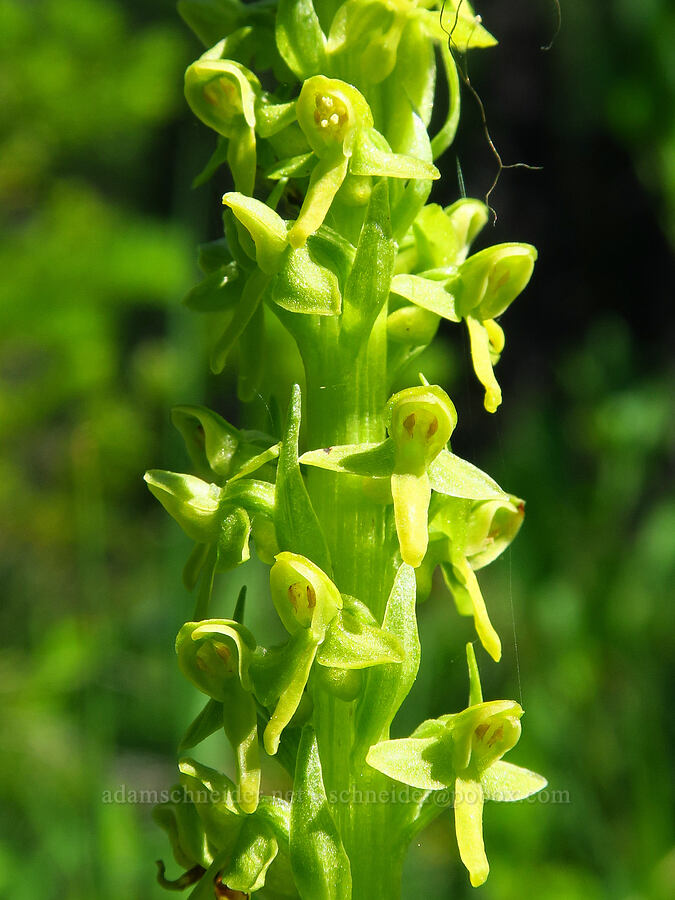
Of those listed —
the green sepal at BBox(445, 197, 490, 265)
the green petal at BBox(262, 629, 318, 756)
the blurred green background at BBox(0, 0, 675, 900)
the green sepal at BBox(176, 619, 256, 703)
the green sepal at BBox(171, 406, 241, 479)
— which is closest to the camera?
the green petal at BBox(262, 629, 318, 756)

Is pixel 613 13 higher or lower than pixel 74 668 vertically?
higher

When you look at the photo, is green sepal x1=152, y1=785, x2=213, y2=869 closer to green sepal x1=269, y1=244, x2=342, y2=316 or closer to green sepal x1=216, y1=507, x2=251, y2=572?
green sepal x1=216, y1=507, x2=251, y2=572

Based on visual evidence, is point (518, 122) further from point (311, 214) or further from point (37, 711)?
point (311, 214)

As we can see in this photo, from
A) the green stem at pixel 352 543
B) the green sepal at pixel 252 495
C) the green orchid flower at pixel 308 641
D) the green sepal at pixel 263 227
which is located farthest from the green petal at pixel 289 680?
the green sepal at pixel 263 227

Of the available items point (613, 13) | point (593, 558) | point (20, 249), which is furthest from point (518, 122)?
point (20, 249)

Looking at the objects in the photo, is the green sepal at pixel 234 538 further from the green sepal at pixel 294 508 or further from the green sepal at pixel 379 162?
the green sepal at pixel 379 162

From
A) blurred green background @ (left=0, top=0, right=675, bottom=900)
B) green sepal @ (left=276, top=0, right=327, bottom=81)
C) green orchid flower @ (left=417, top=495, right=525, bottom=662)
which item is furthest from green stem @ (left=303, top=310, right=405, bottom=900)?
blurred green background @ (left=0, top=0, right=675, bottom=900)
